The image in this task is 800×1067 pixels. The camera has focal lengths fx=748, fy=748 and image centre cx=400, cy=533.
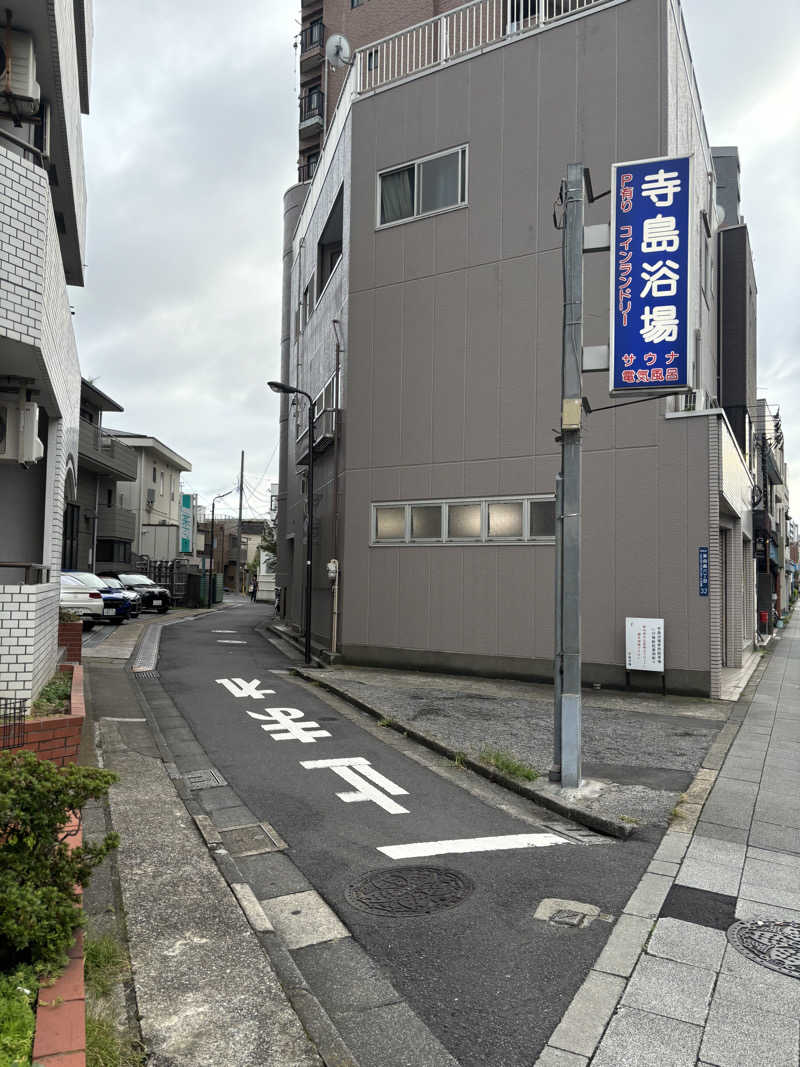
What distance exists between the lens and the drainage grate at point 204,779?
7961mm

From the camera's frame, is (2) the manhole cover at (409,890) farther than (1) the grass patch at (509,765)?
No

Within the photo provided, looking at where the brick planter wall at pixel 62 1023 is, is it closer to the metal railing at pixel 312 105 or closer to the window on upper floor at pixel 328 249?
the window on upper floor at pixel 328 249

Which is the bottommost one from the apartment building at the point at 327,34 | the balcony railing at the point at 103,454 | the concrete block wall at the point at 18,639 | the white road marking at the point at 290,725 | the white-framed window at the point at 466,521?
the white road marking at the point at 290,725

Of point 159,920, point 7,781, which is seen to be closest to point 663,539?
point 159,920

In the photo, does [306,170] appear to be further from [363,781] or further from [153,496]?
[363,781]

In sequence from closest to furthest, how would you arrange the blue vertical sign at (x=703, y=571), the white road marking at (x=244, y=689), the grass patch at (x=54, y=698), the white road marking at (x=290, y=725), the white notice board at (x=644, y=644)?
the grass patch at (x=54, y=698) < the white road marking at (x=290, y=725) < the white road marking at (x=244, y=689) < the blue vertical sign at (x=703, y=571) < the white notice board at (x=644, y=644)

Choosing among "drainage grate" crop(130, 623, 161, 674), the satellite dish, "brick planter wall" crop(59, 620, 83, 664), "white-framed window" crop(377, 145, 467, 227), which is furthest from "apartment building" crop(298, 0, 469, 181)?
"brick planter wall" crop(59, 620, 83, 664)

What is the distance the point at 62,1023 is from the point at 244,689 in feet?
37.0

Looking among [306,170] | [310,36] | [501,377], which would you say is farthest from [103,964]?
[310,36]

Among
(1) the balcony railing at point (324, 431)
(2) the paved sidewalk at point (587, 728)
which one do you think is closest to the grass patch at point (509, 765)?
(2) the paved sidewalk at point (587, 728)

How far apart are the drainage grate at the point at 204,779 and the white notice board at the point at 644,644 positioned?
8719 mm

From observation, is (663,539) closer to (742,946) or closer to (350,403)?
(350,403)

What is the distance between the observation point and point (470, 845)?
6238 mm

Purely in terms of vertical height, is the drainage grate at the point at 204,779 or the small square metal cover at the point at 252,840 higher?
the small square metal cover at the point at 252,840
